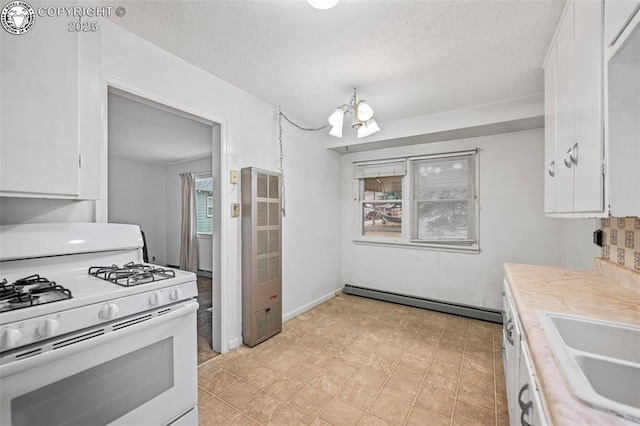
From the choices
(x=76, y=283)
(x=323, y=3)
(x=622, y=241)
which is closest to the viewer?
(x=76, y=283)

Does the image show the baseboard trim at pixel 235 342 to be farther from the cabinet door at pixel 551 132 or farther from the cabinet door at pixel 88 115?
the cabinet door at pixel 551 132

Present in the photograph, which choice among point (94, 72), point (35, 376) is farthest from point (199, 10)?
point (35, 376)

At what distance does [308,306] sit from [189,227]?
3.54 meters

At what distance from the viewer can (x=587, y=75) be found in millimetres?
1176

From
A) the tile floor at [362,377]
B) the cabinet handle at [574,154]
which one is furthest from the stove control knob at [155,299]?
the cabinet handle at [574,154]

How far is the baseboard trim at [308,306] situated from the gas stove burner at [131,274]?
189cm

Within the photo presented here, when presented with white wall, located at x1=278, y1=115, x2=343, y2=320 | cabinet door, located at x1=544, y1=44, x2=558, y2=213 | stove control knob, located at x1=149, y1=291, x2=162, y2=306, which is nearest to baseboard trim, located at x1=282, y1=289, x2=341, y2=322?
white wall, located at x1=278, y1=115, x2=343, y2=320

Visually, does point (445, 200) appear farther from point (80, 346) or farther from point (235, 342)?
point (80, 346)

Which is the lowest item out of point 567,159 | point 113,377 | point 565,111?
point 113,377

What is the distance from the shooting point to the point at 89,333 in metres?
1.08

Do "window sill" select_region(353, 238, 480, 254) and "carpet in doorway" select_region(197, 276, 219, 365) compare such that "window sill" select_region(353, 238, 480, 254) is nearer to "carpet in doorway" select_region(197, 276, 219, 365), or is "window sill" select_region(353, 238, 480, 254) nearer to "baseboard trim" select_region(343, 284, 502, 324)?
"baseboard trim" select_region(343, 284, 502, 324)

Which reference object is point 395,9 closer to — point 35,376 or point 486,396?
point 35,376

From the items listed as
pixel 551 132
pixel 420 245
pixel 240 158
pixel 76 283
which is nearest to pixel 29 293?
pixel 76 283

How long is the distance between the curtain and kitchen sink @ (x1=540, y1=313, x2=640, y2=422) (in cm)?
581
